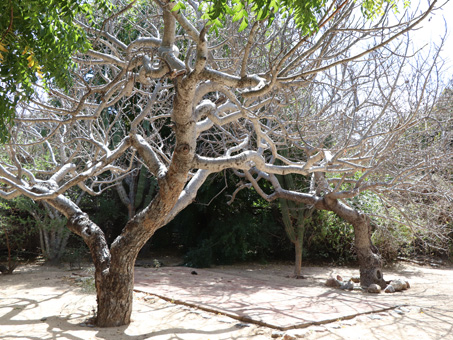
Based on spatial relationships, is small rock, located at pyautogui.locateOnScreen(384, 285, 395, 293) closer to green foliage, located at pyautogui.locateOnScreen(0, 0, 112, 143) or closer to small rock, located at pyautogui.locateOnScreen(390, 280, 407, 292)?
small rock, located at pyautogui.locateOnScreen(390, 280, 407, 292)

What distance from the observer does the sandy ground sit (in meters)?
4.91

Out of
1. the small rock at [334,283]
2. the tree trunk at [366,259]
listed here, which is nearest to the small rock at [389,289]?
the tree trunk at [366,259]

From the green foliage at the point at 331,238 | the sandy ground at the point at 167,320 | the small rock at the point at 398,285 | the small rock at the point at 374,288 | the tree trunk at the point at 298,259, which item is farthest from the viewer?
the green foliage at the point at 331,238

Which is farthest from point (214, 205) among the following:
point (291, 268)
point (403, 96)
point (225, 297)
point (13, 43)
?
point (13, 43)

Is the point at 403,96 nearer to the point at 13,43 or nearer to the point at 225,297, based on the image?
the point at 225,297

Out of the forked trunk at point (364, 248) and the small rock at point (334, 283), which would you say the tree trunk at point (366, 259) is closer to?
the forked trunk at point (364, 248)

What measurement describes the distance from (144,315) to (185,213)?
23.5ft

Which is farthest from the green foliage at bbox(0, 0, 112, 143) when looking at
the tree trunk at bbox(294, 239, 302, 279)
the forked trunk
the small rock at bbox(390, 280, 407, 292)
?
the tree trunk at bbox(294, 239, 302, 279)

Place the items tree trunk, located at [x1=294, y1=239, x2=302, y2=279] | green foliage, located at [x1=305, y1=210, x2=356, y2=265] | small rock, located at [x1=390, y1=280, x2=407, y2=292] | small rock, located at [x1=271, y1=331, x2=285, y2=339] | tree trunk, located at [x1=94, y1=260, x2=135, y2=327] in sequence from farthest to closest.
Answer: green foliage, located at [x1=305, y1=210, x2=356, y2=265] < tree trunk, located at [x1=294, y1=239, x2=302, y2=279] < small rock, located at [x1=390, y1=280, x2=407, y2=292] < tree trunk, located at [x1=94, y1=260, x2=135, y2=327] < small rock, located at [x1=271, y1=331, x2=285, y2=339]

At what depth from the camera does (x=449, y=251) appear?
12.8 m

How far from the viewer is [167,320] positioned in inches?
222

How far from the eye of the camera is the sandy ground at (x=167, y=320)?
4910 millimetres

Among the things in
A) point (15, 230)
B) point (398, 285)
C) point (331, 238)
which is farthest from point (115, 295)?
point (331, 238)

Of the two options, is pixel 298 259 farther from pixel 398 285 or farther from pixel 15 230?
pixel 15 230
